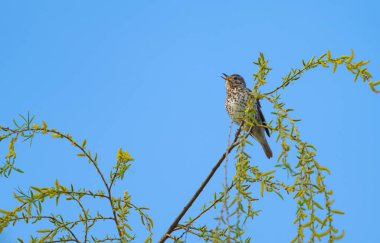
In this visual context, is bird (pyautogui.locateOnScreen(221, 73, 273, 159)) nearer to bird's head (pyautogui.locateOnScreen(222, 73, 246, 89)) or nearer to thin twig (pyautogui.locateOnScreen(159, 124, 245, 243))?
bird's head (pyautogui.locateOnScreen(222, 73, 246, 89))

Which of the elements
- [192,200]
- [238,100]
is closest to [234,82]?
[238,100]

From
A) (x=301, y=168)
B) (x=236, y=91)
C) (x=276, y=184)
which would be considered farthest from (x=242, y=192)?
(x=236, y=91)

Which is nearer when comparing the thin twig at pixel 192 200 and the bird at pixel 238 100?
the thin twig at pixel 192 200

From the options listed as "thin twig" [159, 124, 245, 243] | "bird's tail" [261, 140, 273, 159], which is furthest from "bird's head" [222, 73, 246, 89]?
"thin twig" [159, 124, 245, 243]

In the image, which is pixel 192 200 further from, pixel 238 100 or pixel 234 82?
pixel 234 82

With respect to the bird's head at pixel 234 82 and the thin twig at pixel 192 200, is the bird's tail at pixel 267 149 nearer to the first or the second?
the bird's head at pixel 234 82

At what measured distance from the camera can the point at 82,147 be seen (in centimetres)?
281

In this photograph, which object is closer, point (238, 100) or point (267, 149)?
point (238, 100)

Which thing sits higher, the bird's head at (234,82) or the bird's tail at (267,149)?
the bird's head at (234,82)

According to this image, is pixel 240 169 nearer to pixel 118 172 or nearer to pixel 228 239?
pixel 228 239

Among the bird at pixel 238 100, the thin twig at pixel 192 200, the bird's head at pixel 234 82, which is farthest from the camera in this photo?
the bird's head at pixel 234 82

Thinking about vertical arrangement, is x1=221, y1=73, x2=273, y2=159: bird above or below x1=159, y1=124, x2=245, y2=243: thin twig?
above

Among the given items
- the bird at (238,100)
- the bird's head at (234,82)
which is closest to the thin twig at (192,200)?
the bird at (238,100)

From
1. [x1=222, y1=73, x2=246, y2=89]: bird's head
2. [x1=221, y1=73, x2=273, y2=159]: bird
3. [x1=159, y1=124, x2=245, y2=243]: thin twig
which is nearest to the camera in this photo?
[x1=159, y1=124, x2=245, y2=243]: thin twig
